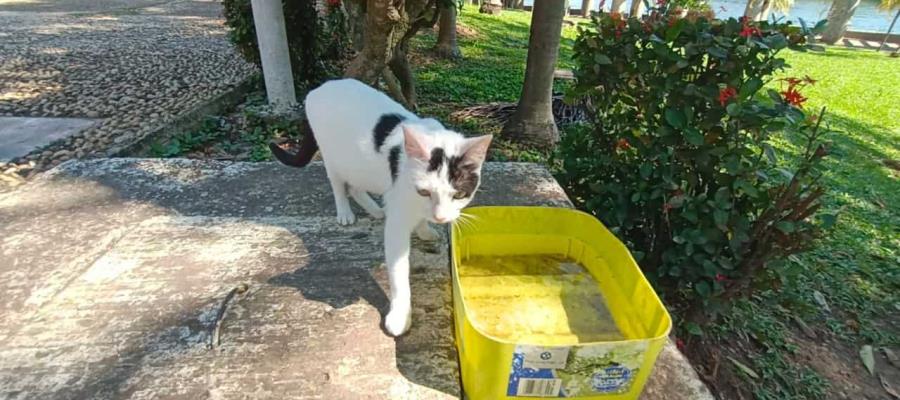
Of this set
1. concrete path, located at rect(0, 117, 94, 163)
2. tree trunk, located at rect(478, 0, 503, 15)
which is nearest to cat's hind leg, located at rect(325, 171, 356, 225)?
concrete path, located at rect(0, 117, 94, 163)

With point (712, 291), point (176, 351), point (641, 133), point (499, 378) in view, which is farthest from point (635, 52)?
point (176, 351)

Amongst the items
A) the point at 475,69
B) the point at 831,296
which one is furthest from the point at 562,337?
the point at 475,69

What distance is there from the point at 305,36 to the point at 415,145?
4.22 metres

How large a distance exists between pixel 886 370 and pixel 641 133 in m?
1.78

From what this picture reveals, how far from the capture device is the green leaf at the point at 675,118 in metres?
1.92

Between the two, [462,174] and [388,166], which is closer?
[462,174]

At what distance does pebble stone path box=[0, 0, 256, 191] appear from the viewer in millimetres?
4051

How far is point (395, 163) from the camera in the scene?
5.79ft

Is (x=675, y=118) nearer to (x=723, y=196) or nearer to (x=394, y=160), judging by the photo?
(x=723, y=196)

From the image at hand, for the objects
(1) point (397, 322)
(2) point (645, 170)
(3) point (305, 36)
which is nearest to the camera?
(1) point (397, 322)

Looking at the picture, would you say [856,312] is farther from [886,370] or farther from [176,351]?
[176,351]

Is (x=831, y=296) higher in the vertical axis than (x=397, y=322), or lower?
lower

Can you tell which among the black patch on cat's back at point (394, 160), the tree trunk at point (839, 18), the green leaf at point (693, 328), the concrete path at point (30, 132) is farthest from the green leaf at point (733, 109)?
the tree trunk at point (839, 18)

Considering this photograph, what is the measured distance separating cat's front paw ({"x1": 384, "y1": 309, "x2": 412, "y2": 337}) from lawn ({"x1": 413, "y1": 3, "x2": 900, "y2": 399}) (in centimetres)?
144
